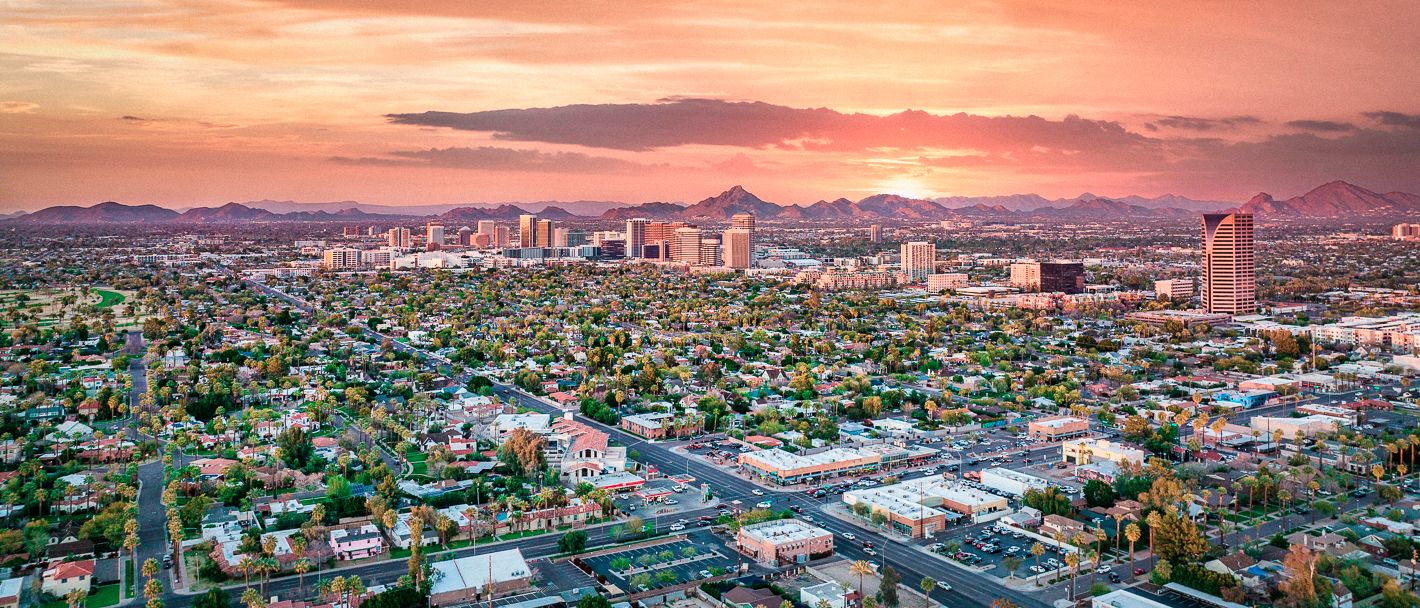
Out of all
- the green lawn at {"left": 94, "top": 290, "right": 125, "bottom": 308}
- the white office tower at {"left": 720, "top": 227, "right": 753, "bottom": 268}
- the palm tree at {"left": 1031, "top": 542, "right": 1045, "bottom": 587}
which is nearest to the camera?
the palm tree at {"left": 1031, "top": 542, "right": 1045, "bottom": 587}

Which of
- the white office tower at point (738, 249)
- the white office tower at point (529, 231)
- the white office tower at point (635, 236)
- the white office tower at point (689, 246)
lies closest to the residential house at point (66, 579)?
the white office tower at point (738, 249)

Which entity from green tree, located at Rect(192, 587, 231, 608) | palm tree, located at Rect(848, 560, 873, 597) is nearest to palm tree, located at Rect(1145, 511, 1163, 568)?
palm tree, located at Rect(848, 560, 873, 597)

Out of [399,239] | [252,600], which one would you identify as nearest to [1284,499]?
[252,600]

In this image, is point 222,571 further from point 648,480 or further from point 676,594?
point 648,480

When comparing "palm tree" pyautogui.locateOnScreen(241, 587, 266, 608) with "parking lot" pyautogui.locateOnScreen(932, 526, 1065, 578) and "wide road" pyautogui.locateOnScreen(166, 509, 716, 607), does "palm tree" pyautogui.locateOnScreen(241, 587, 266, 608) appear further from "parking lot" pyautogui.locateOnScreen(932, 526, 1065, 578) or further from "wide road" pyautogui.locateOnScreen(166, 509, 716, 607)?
"parking lot" pyautogui.locateOnScreen(932, 526, 1065, 578)

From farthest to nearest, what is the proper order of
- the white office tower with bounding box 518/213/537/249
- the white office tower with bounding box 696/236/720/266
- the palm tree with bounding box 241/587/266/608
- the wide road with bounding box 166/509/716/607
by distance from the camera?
the white office tower with bounding box 518/213/537/249 < the white office tower with bounding box 696/236/720/266 < the wide road with bounding box 166/509/716/607 < the palm tree with bounding box 241/587/266/608

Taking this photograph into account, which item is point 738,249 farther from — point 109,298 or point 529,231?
point 109,298
